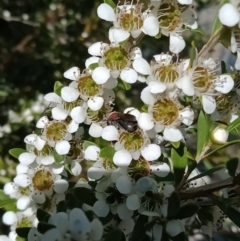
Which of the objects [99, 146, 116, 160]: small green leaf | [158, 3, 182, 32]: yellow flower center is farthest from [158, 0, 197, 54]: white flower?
[99, 146, 116, 160]: small green leaf

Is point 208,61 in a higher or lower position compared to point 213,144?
higher

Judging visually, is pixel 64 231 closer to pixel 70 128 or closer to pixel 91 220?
pixel 91 220

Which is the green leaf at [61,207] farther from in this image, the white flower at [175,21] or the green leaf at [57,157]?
the white flower at [175,21]

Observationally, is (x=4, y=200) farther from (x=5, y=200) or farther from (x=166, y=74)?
(x=166, y=74)

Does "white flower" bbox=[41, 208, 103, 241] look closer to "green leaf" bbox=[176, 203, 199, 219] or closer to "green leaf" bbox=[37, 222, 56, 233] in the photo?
"green leaf" bbox=[37, 222, 56, 233]

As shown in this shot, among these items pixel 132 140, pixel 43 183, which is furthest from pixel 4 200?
pixel 132 140

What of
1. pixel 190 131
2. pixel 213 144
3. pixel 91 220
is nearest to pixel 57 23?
pixel 190 131

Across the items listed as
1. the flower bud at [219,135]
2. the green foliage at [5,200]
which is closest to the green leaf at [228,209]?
the flower bud at [219,135]
